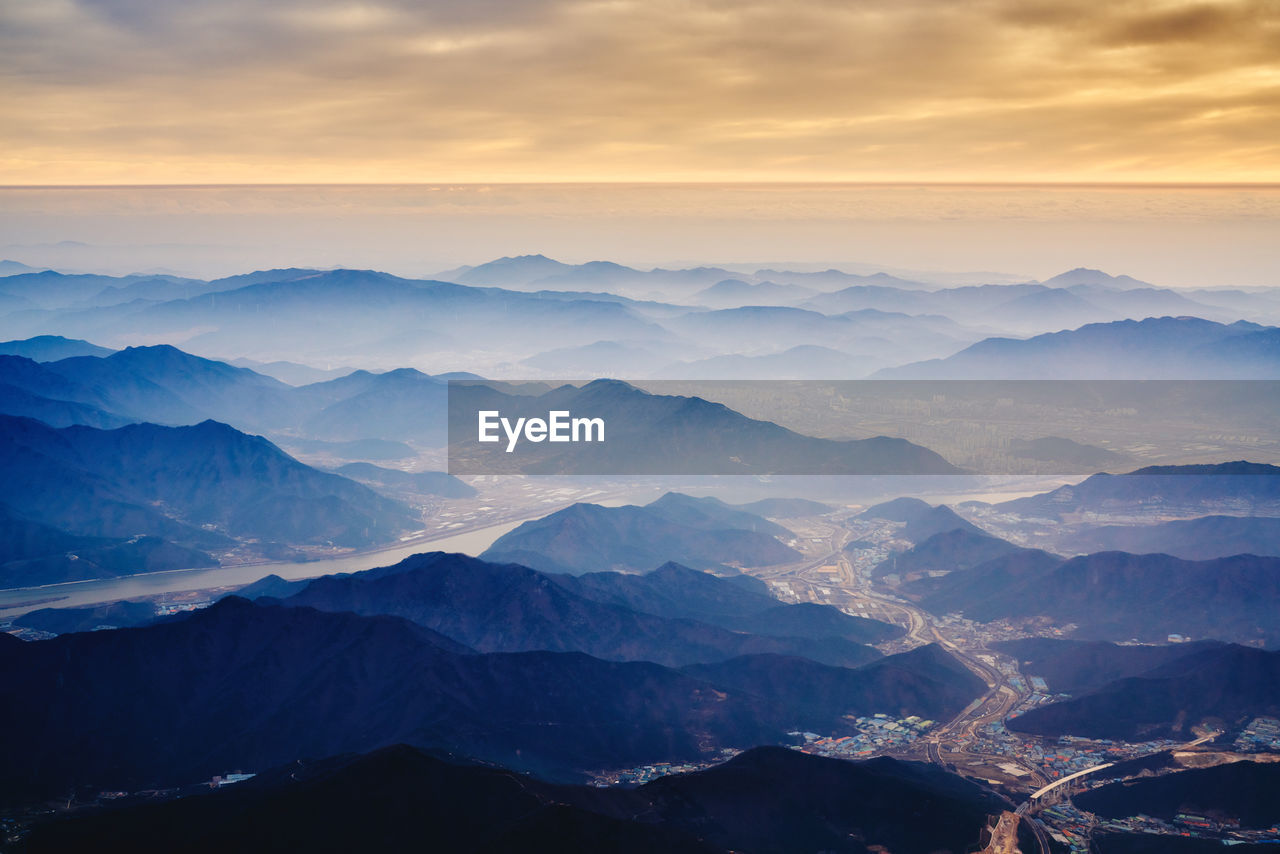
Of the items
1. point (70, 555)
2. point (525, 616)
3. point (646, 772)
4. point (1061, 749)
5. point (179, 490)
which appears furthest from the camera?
point (179, 490)

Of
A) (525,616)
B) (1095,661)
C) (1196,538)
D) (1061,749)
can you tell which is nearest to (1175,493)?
(1196,538)

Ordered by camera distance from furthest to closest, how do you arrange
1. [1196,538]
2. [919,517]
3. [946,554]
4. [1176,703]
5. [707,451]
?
[707,451] < [919,517] < [1196,538] < [946,554] < [1176,703]

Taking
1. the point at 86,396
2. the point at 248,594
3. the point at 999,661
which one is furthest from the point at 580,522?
the point at 86,396

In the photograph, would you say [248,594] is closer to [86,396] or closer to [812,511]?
[812,511]

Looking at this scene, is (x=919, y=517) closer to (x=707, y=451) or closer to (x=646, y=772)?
(x=707, y=451)

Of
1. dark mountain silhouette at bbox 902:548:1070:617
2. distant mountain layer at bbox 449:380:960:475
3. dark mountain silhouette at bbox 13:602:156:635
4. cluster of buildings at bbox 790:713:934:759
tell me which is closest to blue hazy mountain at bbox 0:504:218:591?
dark mountain silhouette at bbox 13:602:156:635

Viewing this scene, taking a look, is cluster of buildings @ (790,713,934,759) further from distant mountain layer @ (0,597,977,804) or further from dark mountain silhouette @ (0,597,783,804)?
dark mountain silhouette @ (0,597,783,804)
